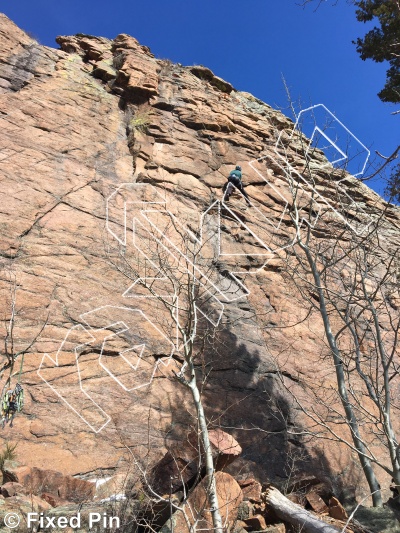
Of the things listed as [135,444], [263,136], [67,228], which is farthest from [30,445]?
[263,136]

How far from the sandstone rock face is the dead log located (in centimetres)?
121

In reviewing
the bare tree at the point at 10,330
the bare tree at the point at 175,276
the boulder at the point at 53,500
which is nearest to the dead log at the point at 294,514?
the bare tree at the point at 175,276

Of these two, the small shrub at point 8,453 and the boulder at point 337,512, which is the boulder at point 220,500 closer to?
the boulder at point 337,512

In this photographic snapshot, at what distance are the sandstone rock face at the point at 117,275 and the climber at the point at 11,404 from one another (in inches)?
6.0

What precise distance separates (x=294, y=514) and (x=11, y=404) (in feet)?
13.9

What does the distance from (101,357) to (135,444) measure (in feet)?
5.38

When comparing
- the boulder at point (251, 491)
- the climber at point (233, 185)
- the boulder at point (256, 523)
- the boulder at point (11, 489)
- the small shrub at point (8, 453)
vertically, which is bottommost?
the small shrub at point (8, 453)

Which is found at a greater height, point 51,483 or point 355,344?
point 355,344

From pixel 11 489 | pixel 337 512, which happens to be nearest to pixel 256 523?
pixel 337 512

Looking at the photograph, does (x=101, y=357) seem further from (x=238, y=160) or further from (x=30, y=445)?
(x=238, y=160)

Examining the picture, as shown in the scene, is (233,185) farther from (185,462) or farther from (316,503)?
(185,462)

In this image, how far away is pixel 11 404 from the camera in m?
6.62

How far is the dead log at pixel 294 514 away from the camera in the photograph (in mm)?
5055

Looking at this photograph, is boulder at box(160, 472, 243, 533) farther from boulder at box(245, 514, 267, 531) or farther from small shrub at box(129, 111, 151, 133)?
small shrub at box(129, 111, 151, 133)
